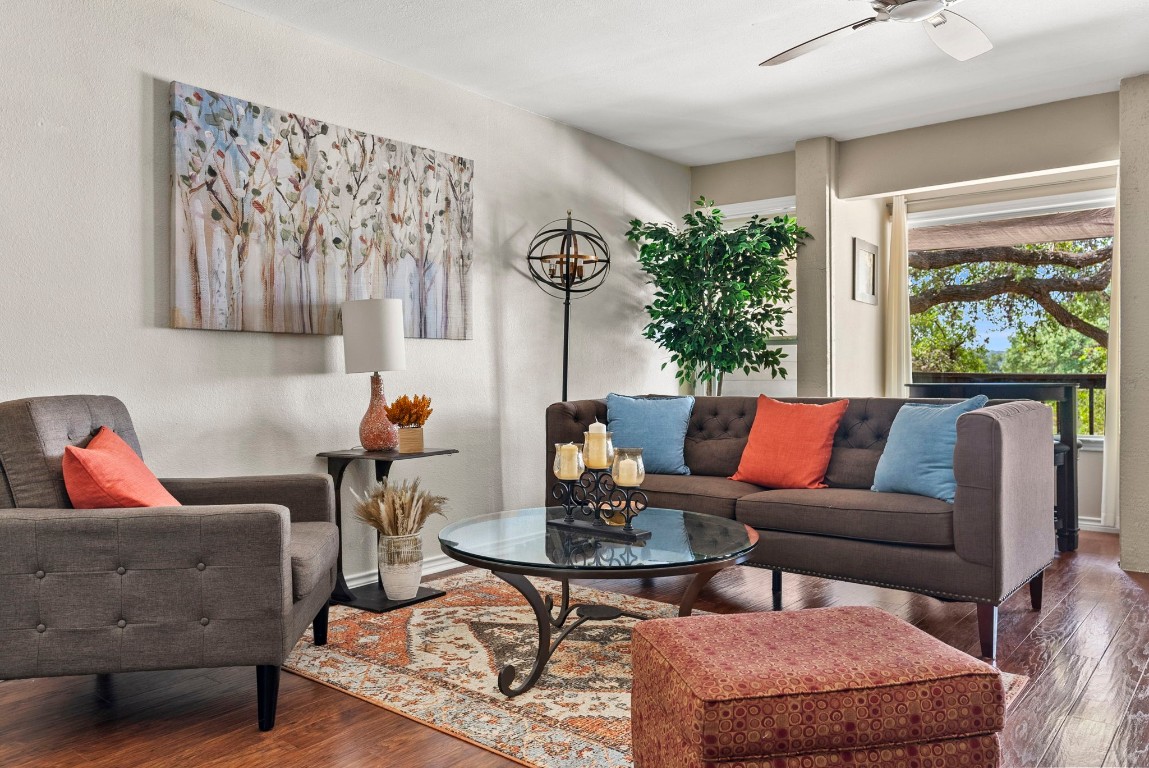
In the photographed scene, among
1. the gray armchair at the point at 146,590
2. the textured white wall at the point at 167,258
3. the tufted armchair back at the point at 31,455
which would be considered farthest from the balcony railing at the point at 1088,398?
the tufted armchair back at the point at 31,455

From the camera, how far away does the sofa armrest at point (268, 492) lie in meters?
2.78

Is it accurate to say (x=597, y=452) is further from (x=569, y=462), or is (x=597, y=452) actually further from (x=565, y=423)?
(x=565, y=423)

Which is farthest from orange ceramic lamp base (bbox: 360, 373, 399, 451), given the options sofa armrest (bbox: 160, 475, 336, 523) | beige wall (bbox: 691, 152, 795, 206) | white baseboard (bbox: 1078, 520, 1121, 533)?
white baseboard (bbox: 1078, 520, 1121, 533)

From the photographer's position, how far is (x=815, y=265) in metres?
5.23

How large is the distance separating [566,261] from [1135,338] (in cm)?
288

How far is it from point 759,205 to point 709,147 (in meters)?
0.58

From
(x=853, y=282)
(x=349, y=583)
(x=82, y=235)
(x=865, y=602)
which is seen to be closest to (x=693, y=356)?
(x=853, y=282)

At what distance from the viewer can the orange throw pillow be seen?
351 cm

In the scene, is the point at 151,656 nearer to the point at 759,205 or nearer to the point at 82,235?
the point at 82,235

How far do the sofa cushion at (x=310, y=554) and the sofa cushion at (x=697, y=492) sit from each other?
1350 mm

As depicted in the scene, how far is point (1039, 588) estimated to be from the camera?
329 centimetres

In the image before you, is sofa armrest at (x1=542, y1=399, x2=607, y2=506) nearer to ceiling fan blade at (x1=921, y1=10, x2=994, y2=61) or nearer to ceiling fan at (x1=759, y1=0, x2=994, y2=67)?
ceiling fan at (x1=759, y1=0, x2=994, y2=67)

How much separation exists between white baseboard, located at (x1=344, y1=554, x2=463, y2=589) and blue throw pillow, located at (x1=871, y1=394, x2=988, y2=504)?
6.22 ft

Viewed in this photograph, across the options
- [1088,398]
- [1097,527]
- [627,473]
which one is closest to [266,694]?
[627,473]
